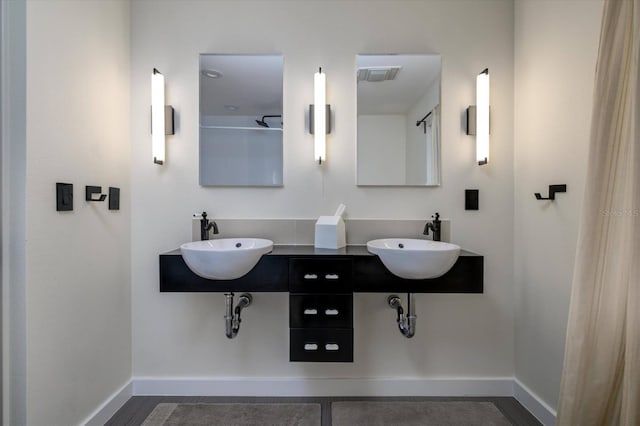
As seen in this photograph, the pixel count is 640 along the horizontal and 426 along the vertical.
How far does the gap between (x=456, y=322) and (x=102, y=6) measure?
8.52 feet

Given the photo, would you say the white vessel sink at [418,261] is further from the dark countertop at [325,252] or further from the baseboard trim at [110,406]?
the baseboard trim at [110,406]

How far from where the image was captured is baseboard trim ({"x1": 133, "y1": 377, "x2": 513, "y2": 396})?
1826 mm

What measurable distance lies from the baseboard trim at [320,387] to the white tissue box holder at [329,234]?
81cm

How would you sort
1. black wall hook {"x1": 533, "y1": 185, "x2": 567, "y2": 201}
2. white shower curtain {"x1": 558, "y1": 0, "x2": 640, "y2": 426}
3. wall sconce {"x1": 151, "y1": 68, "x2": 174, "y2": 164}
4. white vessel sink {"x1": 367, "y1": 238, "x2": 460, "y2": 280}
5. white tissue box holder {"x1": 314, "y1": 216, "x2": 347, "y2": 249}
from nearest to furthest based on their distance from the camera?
white shower curtain {"x1": 558, "y1": 0, "x2": 640, "y2": 426}, white vessel sink {"x1": 367, "y1": 238, "x2": 460, "y2": 280}, black wall hook {"x1": 533, "y1": 185, "x2": 567, "y2": 201}, white tissue box holder {"x1": 314, "y1": 216, "x2": 347, "y2": 249}, wall sconce {"x1": 151, "y1": 68, "x2": 174, "y2": 164}

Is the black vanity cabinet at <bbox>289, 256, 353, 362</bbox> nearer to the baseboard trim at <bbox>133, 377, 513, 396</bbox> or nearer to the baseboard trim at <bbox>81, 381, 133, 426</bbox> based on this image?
the baseboard trim at <bbox>133, 377, 513, 396</bbox>

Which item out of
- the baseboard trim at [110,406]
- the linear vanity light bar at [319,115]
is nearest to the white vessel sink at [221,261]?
the linear vanity light bar at [319,115]

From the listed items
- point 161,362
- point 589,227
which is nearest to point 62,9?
point 161,362

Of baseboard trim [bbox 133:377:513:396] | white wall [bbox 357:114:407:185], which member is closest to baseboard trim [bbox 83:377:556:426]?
baseboard trim [bbox 133:377:513:396]

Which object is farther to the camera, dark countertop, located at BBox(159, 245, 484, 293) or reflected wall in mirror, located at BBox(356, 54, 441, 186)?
reflected wall in mirror, located at BBox(356, 54, 441, 186)

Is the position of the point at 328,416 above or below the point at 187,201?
below

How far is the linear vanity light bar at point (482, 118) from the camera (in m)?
1.80

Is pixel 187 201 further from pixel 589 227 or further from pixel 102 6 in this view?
pixel 589 227

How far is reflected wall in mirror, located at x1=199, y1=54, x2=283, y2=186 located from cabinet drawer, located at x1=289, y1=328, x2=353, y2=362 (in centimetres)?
87

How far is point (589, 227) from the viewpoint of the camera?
3.57ft
